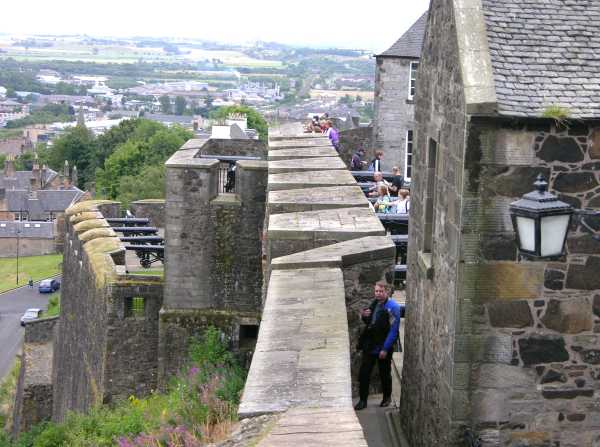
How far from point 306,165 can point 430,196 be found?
22.1ft

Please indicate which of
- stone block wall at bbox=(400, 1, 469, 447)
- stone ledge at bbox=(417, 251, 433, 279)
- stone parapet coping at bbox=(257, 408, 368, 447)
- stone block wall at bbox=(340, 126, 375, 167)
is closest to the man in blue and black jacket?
stone block wall at bbox=(400, 1, 469, 447)

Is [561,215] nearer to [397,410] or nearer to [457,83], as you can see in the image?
[457,83]

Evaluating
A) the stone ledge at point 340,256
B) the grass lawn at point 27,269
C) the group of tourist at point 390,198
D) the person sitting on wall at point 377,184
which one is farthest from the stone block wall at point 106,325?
the grass lawn at point 27,269

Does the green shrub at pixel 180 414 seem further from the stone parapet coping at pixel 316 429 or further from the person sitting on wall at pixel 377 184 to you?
the person sitting on wall at pixel 377 184

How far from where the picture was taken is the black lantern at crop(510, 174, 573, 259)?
23.7 feet

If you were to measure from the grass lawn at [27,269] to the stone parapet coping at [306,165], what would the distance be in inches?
2610

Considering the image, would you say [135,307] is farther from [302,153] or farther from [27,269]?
[27,269]

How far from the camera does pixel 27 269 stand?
90.9 metres

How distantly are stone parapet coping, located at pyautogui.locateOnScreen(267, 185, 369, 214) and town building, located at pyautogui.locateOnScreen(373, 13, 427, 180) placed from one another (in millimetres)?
16349

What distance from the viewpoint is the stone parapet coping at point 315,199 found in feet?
43.2

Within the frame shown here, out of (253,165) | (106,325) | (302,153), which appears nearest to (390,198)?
(302,153)

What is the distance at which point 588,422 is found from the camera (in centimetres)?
871

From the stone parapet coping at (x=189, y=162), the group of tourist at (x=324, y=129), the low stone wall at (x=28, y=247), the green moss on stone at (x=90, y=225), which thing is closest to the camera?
the stone parapet coping at (x=189, y=162)

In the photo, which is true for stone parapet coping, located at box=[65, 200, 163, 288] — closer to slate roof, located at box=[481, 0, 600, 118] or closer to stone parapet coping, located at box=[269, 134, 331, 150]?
stone parapet coping, located at box=[269, 134, 331, 150]
